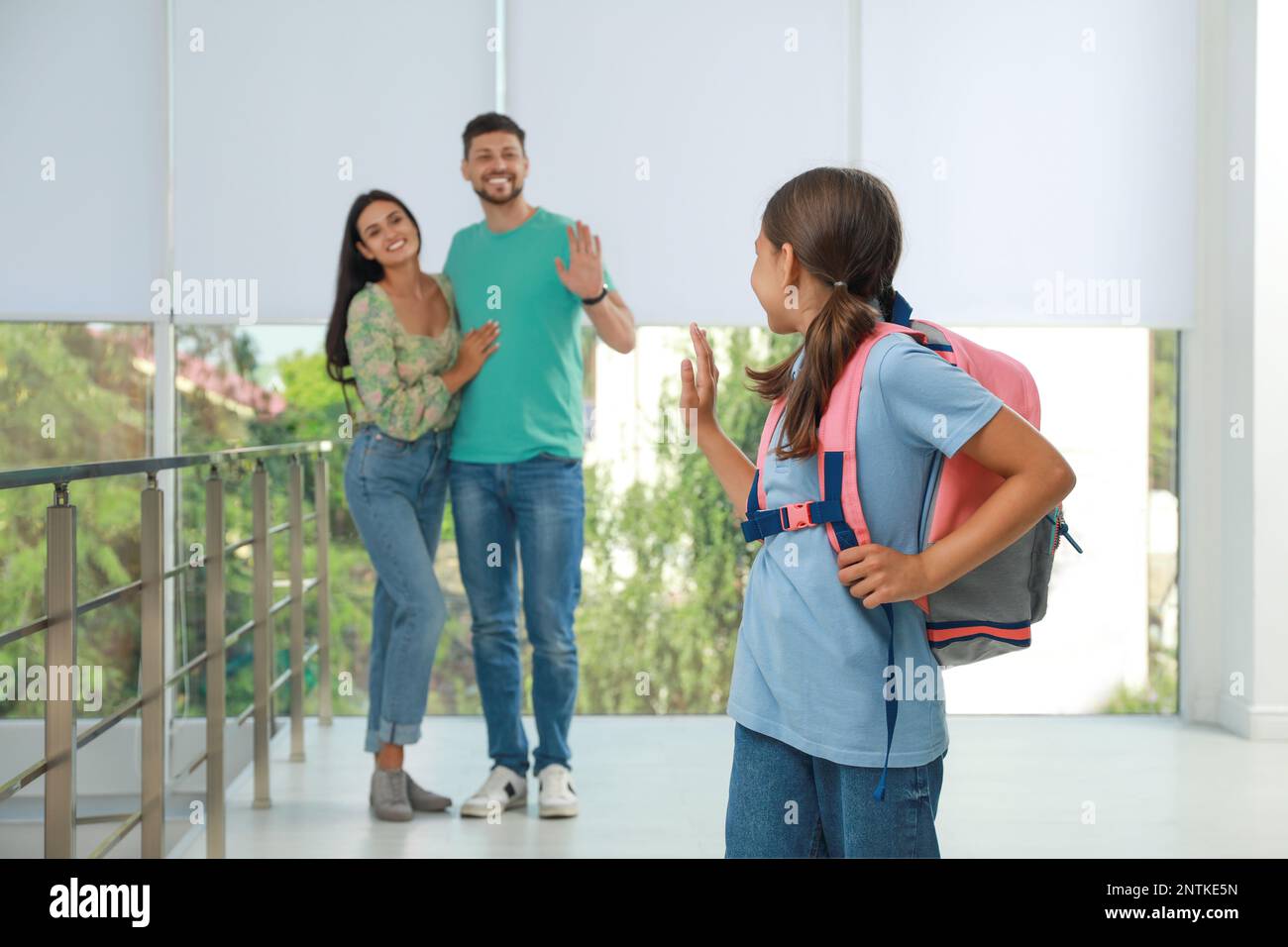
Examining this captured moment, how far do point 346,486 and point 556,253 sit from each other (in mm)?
772

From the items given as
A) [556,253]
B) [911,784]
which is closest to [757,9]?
[556,253]

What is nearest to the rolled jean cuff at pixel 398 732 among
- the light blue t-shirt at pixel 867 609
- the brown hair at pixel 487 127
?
the brown hair at pixel 487 127

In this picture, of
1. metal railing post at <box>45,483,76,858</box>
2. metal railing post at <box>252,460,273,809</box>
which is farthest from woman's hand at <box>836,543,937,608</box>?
metal railing post at <box>252,460,273,809</box>

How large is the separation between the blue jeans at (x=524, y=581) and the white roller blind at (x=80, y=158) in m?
1.78

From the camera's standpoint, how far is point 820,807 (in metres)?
1.36

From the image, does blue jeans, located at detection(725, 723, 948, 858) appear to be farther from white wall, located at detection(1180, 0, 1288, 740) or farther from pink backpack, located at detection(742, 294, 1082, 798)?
white wall, located at detection(1180, 0, 1288, 740)

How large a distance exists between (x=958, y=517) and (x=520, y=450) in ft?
5.62

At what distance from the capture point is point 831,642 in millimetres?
1315

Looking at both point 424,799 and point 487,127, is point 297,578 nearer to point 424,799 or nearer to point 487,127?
point 424,799

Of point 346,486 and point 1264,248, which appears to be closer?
point 346,486

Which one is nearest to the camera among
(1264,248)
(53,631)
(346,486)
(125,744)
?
(53,631)

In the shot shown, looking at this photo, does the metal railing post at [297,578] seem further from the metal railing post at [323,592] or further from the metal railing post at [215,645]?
the metal railing post at [215,645]

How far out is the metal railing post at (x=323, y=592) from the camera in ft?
13.3
